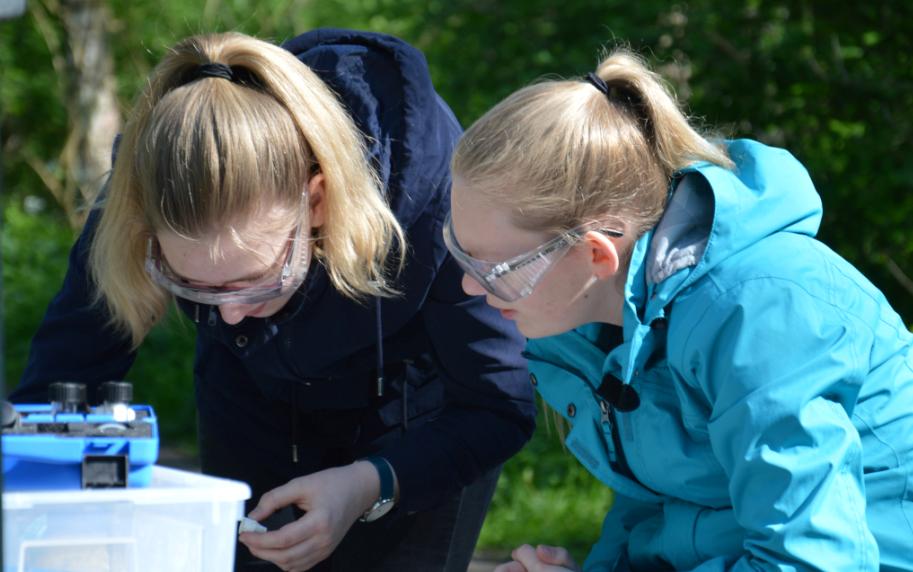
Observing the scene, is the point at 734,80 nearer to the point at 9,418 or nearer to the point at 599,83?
the point at 599,83

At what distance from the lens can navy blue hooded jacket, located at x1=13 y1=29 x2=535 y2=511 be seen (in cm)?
233

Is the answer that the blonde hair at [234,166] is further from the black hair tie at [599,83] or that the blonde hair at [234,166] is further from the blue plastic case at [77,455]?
the blue plastic case at [77,455]

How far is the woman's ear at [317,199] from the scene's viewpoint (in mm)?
2195

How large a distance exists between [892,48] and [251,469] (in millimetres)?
3088

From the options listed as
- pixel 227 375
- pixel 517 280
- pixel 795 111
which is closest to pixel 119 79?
pixel 795 111

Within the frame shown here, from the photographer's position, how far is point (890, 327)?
185 centimetres

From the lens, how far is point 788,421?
1639 mm

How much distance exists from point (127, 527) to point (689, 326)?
0.78m

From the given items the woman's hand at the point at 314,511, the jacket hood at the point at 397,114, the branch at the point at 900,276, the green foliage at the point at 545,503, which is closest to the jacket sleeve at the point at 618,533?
the woman's hand at the point at 314,511

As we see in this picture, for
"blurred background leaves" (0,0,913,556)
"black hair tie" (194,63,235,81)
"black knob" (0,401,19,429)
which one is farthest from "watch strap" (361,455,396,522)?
"blurred background leaves" (0,0,913,556)

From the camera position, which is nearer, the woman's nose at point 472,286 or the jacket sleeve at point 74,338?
the woman's nose at point 472,286

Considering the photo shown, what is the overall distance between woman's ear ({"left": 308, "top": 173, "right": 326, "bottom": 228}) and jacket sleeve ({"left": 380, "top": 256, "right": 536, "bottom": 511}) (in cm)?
27

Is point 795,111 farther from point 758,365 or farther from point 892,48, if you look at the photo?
point 758,365

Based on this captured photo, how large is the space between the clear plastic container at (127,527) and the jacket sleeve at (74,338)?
926 millimetres
